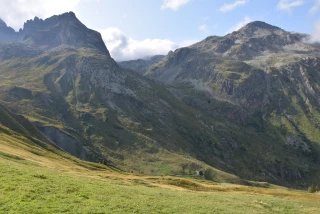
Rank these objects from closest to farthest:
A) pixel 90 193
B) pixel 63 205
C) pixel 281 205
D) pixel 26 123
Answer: pixel 63 205, pixel 90 193, pixel 281 205, pixel 26 123

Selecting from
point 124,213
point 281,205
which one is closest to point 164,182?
point 281,205

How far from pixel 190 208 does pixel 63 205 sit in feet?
54.3

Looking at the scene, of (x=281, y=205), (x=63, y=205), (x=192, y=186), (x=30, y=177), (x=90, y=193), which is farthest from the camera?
(x=192, y=186)

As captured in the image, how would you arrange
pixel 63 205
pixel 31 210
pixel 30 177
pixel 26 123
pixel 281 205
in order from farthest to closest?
pixel 26 123
pixel 281 205
pixel 30 177
pixel 63 205
pixel 31 210

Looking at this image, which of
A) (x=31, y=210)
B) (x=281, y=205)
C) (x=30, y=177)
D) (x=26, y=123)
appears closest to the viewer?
(x=31, y=210)

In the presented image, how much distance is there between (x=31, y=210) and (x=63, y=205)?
3634 mm

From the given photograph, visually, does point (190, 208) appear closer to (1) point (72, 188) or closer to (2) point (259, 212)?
(2) point (259, 212)

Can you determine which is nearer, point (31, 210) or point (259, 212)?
point (31, 210)

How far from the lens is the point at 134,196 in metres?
42.4

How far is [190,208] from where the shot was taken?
1556 inches

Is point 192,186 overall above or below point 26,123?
below

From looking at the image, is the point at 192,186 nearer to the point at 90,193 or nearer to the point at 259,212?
the point at 259,212

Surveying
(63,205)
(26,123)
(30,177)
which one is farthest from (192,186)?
(26,123)

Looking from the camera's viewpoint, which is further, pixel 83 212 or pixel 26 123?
pixel 26 123
